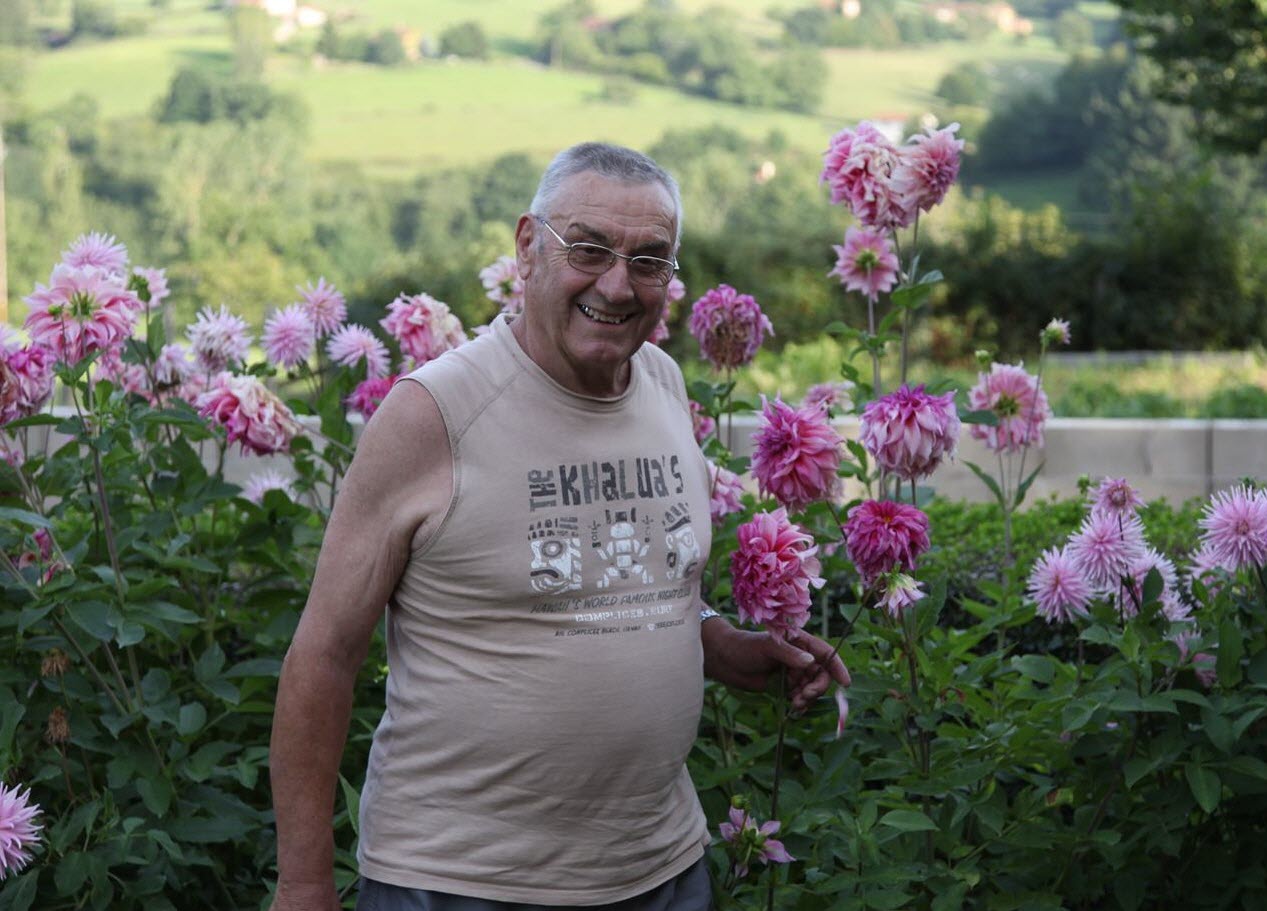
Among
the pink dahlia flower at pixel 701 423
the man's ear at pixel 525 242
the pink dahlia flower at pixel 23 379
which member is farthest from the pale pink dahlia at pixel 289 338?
the man's ear at pixel 525 242

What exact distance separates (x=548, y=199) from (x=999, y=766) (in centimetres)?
134

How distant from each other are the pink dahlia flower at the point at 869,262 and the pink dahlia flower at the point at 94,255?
1.51 meters

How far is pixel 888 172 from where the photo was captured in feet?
10.3

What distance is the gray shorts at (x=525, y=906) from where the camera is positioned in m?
2.28

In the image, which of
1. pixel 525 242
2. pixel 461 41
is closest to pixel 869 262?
pixel 525 242

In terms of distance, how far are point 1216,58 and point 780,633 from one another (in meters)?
16.6

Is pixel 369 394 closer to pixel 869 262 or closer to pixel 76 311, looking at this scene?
pixel 76 311

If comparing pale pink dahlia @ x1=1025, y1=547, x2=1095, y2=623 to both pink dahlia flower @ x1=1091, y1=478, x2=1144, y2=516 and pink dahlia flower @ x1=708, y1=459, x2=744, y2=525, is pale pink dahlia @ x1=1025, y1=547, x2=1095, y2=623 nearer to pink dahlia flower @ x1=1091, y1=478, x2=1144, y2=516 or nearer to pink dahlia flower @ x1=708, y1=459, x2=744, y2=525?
pink dahlia flower @ x1=1091, y1=478, x2=1144, y2=516

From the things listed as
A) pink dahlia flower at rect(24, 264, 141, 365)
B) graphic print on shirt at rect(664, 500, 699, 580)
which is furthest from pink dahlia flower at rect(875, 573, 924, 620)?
pink dahlia flower at rect(24, 264, 141, 365)

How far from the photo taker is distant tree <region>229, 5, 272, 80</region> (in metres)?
61.9

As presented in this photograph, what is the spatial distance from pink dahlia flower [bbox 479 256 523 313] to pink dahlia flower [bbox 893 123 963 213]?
37.3 inches

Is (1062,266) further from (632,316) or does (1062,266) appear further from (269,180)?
(269,180)

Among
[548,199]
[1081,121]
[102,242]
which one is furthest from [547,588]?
[1081,121]

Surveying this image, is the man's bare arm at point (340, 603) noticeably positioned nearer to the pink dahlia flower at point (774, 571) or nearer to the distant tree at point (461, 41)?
the pink dahlia flower at point (774, 571)
